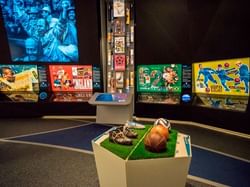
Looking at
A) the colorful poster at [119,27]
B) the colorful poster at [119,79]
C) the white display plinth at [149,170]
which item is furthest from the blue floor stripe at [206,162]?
the colorful poster at [119,27]

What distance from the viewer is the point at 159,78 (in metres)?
4.96

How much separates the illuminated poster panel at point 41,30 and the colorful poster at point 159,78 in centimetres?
176

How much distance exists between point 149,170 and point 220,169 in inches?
61.3

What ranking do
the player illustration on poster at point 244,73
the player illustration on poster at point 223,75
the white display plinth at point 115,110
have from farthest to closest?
the white display plinth at point 115,110 < the player illustration on poster at point 223,75 < the player illustration on poster at point 244,73

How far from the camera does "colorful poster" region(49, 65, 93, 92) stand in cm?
529

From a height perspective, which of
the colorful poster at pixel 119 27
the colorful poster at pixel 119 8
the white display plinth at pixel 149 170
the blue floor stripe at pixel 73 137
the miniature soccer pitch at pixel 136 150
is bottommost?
the blue floor stripe at pixel 73 137

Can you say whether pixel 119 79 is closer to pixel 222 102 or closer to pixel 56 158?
pixel 222 102

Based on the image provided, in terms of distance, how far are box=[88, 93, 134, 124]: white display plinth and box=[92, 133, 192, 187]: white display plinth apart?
257cm

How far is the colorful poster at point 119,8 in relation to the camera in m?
5.03

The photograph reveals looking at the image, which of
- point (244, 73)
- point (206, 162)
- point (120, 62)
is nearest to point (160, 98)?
point (120, 62)

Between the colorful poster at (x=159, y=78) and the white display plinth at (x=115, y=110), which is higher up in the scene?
the colorful poster at (x=159, y=78)

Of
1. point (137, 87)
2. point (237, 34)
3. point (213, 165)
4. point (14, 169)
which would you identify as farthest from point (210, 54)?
point (14, 169)

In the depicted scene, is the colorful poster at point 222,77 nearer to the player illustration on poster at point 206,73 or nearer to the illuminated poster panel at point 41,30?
the player illustration on poster at point 206,73

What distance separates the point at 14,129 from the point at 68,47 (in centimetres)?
231
